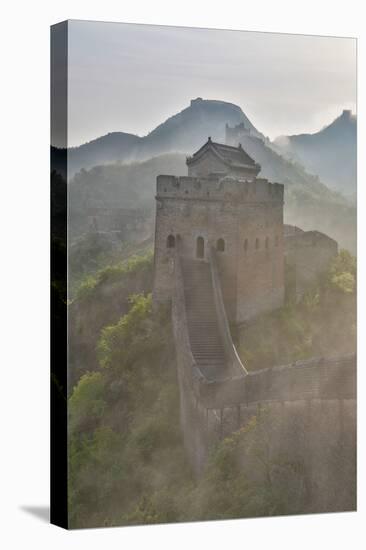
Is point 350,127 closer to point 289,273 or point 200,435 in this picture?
point 289,273

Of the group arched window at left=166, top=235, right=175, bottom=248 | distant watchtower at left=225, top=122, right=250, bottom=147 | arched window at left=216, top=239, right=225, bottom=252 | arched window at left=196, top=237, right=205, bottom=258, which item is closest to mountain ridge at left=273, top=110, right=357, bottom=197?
distant watchtower at left=225, top=122, right=250, bottom=147

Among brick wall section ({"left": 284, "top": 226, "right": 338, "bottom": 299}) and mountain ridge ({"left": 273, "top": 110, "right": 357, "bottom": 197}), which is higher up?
mountain ridge ({"left": 273, "top": 110, "right": 357, "bottom": 197})

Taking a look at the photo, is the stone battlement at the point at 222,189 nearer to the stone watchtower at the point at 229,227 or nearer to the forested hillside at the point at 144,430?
the stone watchtower at the point at 229,227

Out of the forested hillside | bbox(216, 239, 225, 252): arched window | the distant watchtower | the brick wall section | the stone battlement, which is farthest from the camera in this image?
the brick wall section

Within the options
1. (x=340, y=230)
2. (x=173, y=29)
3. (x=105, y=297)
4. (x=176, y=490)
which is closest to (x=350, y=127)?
(x=340, y=230)

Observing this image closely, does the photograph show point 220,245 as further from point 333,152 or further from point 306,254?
point 333,152

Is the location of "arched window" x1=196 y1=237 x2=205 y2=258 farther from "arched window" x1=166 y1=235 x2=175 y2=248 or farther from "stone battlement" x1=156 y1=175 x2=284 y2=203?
"stone battlement" x1=156 y1=175 x2=284 y2=203

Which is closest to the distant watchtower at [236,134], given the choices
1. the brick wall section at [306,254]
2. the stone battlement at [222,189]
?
the stone battlement at [222,189]
